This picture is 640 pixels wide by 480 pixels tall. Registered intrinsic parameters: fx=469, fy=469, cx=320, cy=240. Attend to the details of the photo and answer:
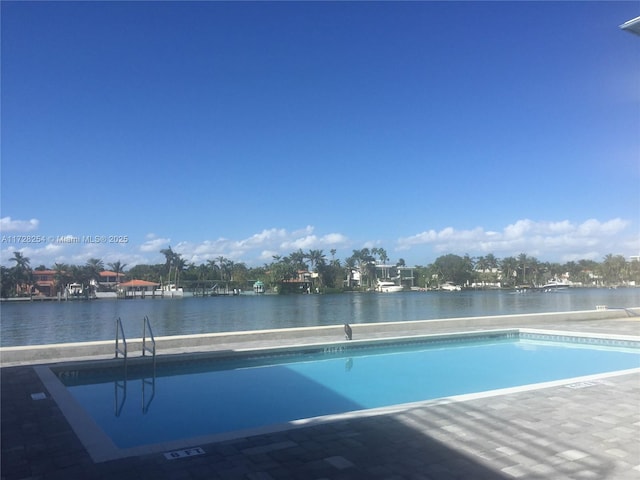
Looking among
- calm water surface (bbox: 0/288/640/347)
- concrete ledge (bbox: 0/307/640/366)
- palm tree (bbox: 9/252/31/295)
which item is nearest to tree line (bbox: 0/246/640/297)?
palm tree (bbox: 9/252/31/295)

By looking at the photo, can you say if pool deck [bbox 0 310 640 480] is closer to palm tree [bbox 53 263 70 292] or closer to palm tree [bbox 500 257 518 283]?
palm tree [bbox 53 263 70 292]

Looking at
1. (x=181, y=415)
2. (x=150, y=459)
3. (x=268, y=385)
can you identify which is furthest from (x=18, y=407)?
(x=268, y=385)

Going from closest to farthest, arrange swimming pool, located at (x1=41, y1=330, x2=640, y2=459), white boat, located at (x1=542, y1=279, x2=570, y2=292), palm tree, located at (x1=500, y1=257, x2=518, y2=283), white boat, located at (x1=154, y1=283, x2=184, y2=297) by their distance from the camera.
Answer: swimming pool, located at (x1=41, y1=330, x2=640, y2=459) < white boat, located at (x1=154, y1=283, x2=184, y2=297) < white boat, located at (x1=542, y1=279, x2=570, y2=292) < palm tree, located at (x1=500, y1=257, x2=518, y2=283)

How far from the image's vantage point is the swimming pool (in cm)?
570

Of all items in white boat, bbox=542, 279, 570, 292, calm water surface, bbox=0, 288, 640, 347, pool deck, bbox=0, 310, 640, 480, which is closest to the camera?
pool deck, bbox=0, 310, 640, 480

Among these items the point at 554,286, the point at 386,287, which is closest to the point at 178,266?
the point at 386,287

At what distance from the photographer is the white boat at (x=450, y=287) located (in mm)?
87812

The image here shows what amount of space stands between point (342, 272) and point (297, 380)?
7360 cm

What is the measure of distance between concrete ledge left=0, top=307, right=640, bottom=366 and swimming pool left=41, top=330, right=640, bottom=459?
82 centimetres

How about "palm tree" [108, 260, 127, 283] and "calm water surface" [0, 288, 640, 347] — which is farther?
"palm tree" [108, 260, 127, 283]

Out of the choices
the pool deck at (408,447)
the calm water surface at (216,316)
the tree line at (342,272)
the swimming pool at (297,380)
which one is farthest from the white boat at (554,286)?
the pool deck at (408,447)

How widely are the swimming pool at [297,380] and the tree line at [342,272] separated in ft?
182

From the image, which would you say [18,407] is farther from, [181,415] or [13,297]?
[13,297]

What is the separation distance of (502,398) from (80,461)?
4243 mm
